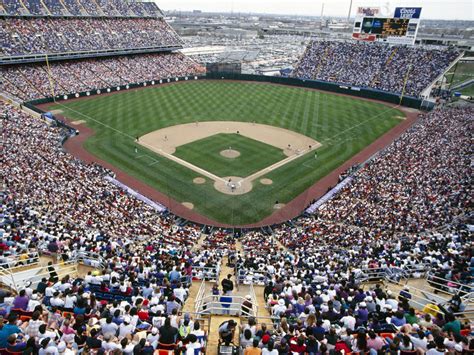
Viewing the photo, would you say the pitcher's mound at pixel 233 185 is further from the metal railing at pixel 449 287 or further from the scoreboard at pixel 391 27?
the scoreboard at pixel 391 27

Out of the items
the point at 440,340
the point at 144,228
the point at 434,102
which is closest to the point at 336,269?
the point at 440,340

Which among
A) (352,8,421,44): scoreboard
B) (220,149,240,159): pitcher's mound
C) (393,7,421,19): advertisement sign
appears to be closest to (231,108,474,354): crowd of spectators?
(220,149,240,159): pitcher's mound

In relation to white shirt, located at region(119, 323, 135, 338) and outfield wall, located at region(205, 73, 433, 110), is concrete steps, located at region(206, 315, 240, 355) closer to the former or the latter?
white shirt, located at region(119, 323, 135, 338)

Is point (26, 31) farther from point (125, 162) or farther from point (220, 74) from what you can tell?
point (125, 162)

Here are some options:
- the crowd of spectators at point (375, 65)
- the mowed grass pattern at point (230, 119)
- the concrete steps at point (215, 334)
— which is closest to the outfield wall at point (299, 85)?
the crowd of spectators at point (375, 65)

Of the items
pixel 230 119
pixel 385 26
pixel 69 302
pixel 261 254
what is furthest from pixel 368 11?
pixel 69 302

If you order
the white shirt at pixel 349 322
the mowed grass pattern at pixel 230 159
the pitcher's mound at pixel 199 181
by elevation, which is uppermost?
the white shirt at pixel 349 322
